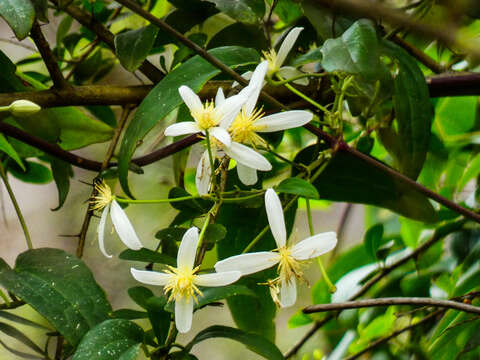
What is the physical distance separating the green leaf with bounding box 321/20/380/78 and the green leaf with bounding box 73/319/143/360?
0.19 metres

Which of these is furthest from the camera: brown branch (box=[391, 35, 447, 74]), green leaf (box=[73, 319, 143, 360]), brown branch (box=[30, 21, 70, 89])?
brown branch (box=[391, 35, 447, 74])

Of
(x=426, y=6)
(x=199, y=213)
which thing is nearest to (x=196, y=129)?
(x=199, y=213)

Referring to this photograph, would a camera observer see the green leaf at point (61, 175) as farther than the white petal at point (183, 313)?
Yes

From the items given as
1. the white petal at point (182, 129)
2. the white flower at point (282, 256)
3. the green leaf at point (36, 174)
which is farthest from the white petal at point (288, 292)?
the green leaf at point (36, 174)

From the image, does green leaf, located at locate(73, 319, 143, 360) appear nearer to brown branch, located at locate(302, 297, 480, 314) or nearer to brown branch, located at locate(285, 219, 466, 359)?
brown branch, located at locate(302, 297, 480, 314)

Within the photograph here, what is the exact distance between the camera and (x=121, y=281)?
87cm

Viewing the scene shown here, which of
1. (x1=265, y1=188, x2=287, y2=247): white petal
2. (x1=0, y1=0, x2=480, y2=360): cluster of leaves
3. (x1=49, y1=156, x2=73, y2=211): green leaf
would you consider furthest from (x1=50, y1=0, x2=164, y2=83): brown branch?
(x1=265, y1=188, x2=287, y2=247): white petal

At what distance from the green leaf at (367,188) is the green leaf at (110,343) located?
0.24m

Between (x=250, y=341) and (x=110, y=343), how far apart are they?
85 mm

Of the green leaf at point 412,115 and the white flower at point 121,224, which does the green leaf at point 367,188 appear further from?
the white flower at point 121,224

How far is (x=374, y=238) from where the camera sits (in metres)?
0.59

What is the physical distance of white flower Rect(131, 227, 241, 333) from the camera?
32 cm

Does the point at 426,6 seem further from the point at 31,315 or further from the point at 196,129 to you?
the point at 31,315

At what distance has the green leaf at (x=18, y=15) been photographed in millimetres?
347
